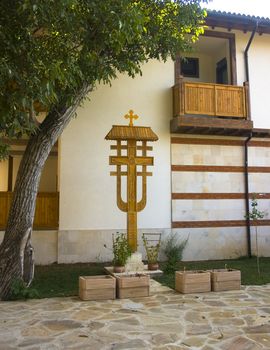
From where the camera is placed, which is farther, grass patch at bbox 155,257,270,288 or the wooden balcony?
the wooden balcony

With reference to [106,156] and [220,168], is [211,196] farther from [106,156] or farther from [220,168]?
[106,156]

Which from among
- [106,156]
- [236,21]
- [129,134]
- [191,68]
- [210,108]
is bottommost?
[106,156]

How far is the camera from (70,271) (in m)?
10.4

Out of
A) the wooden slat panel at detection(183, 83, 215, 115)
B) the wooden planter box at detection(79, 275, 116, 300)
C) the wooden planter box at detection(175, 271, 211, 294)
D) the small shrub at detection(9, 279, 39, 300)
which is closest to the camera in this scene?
the wooden planter box at detection(79, 275, 116, 300)

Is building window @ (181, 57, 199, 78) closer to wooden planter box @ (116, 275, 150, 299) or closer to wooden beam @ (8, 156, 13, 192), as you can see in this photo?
wooden beam @ (8, 156, 13, 192)

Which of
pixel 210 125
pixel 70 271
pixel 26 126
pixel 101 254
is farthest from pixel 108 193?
pixel 26 126

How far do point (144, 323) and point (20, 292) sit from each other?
9.49ft

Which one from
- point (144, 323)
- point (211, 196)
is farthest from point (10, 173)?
point (144, 323)

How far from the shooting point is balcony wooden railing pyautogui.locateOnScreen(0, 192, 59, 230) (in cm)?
1158

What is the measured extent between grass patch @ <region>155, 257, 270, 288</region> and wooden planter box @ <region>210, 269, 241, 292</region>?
2.50ft

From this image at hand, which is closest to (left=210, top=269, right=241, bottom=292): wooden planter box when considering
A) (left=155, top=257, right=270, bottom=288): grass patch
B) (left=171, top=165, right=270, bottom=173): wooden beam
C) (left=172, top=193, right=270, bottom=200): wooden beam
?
(left=155, top=257, right=270, bottom=288): grass patch

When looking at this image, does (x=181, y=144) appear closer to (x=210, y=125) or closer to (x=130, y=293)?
(x=210, y=125)

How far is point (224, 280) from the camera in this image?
825cm

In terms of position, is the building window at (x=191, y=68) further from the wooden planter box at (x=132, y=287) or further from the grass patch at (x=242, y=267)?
the wooden planter box at (x=132, y=287)
